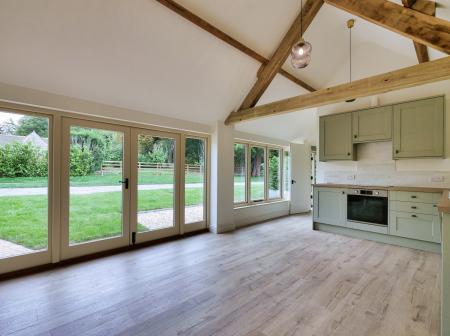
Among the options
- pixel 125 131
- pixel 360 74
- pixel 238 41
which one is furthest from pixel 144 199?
pixel 360 74

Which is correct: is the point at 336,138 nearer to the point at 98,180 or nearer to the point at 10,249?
the point at 98,180

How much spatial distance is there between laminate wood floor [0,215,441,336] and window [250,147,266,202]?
2.22 m

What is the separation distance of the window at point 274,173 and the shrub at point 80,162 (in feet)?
13.5

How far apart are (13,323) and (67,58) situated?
2459mm

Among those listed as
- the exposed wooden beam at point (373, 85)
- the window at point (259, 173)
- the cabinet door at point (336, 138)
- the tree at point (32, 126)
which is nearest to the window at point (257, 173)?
the window at point (259, 173)

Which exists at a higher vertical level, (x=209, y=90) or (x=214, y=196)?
(x=209, y=90)

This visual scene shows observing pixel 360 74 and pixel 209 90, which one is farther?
pixel 360 74

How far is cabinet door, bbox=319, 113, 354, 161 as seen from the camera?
4.29m

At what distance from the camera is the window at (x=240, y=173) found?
513 cm

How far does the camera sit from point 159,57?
2824 millimetres

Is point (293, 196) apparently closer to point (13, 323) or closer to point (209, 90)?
point (209, 90)

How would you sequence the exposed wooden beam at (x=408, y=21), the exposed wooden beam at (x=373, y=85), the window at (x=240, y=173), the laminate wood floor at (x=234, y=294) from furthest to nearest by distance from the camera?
the window at (x=240, y=173) → the exposed wooden beam at (x=373, y=85) → the exposed wooden beam at (x=408, y=21) → the laminate wood floor at (x=234, y=294)

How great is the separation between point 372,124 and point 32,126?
16.6 ft

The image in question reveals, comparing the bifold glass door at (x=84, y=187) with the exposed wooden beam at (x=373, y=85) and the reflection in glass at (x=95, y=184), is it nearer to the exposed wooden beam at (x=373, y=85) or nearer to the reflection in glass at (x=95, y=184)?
the reflection in glass at (x=95, y=184)
